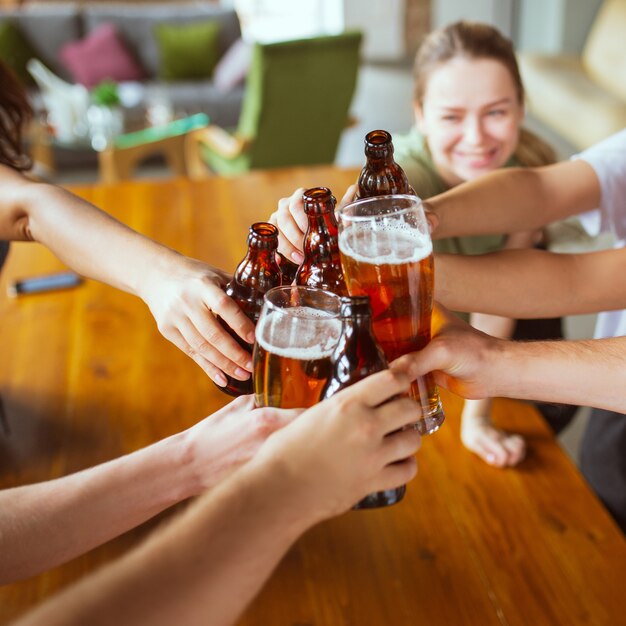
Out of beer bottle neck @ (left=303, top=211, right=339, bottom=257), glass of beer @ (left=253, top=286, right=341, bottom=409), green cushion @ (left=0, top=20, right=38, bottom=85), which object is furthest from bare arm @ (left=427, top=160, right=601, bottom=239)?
green cushion @ (left=0, top=20, right=38, bottom=85)

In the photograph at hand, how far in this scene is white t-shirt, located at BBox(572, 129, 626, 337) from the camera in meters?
1.35

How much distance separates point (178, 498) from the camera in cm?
79

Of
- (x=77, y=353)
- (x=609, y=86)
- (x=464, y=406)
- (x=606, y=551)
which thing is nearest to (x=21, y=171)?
(x=77, y=353)

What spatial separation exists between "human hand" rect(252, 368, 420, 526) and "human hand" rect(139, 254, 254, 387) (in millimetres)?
249

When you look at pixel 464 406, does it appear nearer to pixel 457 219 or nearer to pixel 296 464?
pixel 457 219

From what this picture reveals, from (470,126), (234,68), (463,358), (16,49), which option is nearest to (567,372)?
(463,358)

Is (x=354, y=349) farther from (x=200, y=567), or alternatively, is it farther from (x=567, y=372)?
(x=567, y=372)

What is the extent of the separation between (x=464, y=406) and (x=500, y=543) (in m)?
0.28

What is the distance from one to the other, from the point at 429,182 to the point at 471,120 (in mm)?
178

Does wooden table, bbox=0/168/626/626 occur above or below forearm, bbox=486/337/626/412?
below

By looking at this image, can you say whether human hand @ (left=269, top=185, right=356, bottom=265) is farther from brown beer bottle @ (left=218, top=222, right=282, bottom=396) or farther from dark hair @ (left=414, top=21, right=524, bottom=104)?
dark hair @ (left=414, top=21, right=524, bottom=104)

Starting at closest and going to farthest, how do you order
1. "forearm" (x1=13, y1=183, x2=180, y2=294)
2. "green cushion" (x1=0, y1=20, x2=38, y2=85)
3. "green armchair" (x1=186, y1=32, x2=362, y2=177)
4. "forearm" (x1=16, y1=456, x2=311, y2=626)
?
1. "forearm" (x1=16, y1=456, x2=311, y2=626)
2. "forearm" (x1=13, y1=183, x2=180, y2=294)
3. "green armchair" (x1=186, y1=32, x2=362, y2=177)
4. "green cushion" (x1=0, y1=20, x2=38, y2=85)

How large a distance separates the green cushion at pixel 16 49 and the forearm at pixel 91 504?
16.8ft

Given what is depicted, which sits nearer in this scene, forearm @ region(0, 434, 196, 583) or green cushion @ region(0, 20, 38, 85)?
forearm @ region(0, 434, 196, 583)
